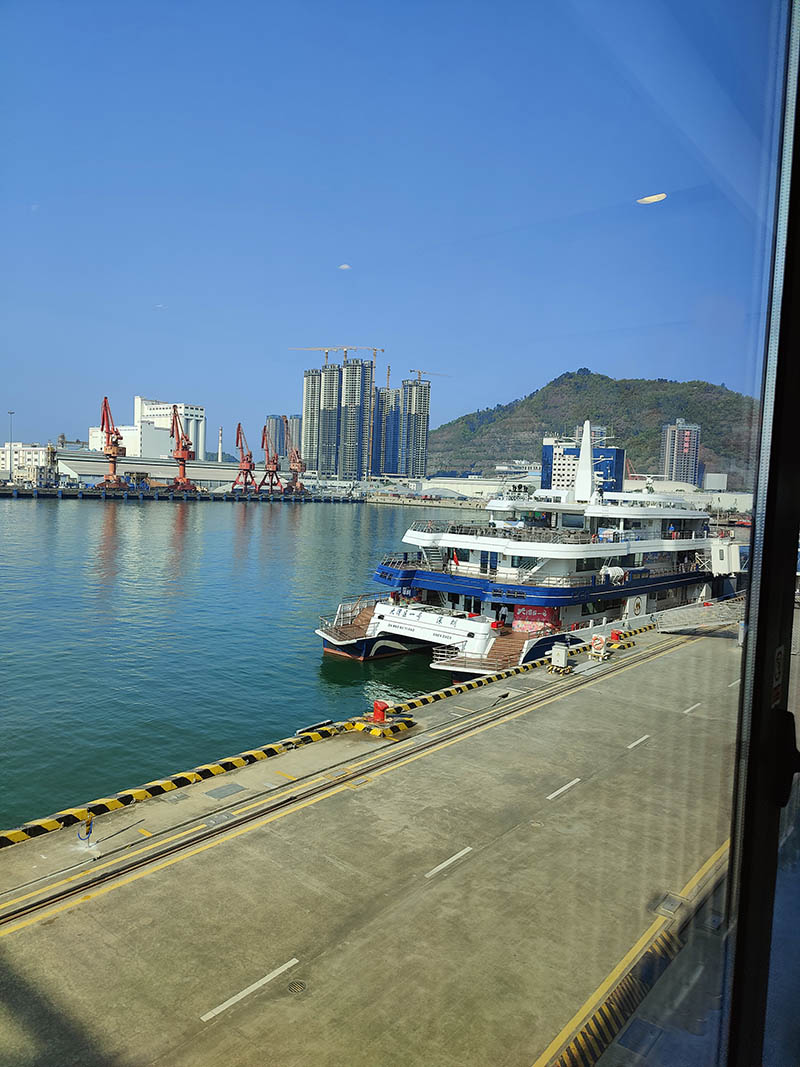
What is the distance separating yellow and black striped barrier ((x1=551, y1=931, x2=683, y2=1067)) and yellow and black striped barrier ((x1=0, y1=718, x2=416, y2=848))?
2931 millimetres

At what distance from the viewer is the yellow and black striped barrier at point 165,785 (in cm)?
403

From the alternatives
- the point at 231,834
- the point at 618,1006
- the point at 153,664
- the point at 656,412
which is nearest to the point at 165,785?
the point at 231,834

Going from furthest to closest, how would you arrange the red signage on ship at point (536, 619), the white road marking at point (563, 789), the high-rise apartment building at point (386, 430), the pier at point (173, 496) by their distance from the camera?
the high-rise apartment building at point (386, 430) < the pier at point (173, 496) < the red signage on ship at point (536, 619) < the white road marking at point (563, 789)

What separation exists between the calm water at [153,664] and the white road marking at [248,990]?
355cm

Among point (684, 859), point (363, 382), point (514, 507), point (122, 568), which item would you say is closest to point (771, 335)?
point (684, 859)

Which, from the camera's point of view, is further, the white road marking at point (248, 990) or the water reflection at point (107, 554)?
the water reflection at point (107, 554)

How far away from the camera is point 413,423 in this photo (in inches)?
3098

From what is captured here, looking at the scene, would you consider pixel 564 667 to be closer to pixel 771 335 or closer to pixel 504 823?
pixel 504 823

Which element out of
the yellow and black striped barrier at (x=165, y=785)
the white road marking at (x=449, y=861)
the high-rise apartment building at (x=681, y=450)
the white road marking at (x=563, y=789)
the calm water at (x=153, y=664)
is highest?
the high-rise apartment building at (x=681, y=450)

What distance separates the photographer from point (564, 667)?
8102mm

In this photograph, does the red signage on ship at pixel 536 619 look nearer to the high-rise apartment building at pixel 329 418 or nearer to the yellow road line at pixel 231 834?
the yellow road line at pixel 231 834

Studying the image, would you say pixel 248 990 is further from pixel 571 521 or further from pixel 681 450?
pixel 571 521

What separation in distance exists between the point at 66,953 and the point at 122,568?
16793 millimetres

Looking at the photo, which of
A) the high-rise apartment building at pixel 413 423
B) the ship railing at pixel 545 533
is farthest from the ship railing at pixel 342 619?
the high-rise apartment building at pixel 413 423
